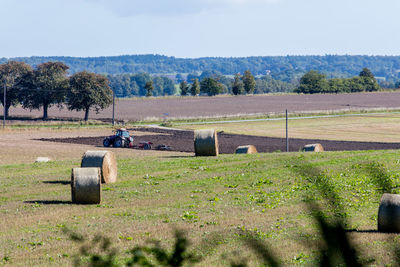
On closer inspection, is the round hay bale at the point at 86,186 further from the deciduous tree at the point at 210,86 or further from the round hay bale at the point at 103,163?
the deciduous tree at the point at 210,86

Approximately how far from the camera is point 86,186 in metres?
20.2

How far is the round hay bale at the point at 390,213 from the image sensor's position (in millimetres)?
13969

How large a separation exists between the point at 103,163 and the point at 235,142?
36510 mm

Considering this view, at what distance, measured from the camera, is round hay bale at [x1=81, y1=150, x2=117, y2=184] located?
24.8 meters

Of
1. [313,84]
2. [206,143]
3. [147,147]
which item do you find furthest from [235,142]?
[313,84]

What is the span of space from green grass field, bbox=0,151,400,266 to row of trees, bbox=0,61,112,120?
6141 centimetres

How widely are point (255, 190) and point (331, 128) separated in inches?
2344

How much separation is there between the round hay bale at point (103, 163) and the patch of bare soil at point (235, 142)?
83.5 feet

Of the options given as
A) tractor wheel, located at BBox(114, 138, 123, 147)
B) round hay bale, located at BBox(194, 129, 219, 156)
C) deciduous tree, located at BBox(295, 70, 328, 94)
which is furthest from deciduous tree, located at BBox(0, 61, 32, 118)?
deciduous tree, located at BBox(295, 70, 328, 94)

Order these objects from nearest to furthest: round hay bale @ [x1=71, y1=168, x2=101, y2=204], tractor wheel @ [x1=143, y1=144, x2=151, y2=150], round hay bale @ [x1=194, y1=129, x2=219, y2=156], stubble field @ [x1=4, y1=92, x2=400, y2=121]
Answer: round hay bale @ [x1=71, y1=168, x2=101, y2=204] < round hay bale @ [x1=194, y1=129, x2=219, y2=156] < tractor wheel @ [x1=143, y1=144, x2=151, y2=150] < stubble field @ [x1=4, y1=92, x2=400, y2=121]

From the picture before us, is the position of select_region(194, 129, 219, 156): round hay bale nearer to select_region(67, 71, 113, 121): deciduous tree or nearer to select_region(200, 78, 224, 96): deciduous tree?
A: select_region(67, 71, 113, 121): deciduous tree

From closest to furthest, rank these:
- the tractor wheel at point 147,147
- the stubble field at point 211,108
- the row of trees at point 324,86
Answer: the tractor wheel at point 147,147 → the stubble field at point 211,108 → the row of trees at point 324,86

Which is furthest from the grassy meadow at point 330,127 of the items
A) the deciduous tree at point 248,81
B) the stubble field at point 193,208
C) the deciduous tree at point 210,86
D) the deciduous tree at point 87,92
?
the deciduous tree at point 248,81

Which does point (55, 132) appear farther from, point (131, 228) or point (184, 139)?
point (131, 228)
